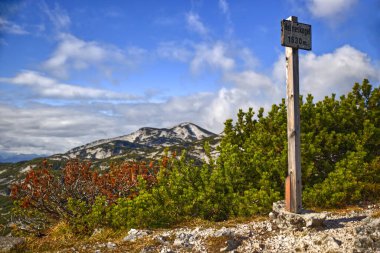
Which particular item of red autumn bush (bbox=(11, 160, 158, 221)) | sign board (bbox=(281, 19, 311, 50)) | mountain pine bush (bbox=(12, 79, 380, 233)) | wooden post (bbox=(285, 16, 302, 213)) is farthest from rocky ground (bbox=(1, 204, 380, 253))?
red autumn bush (bbox=(11, 160, 158, 221))

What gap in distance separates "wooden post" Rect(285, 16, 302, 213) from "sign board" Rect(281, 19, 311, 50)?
156 millimetres

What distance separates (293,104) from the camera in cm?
884

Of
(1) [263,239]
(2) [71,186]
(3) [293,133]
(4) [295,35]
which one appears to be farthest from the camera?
(2) [71,186]

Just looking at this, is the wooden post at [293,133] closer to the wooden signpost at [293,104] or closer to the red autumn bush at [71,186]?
the wooden signpost at [293,104]

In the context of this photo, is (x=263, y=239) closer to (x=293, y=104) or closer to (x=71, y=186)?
(x=293, y=104)

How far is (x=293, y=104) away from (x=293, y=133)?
0.74m

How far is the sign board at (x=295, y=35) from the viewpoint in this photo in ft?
28.8

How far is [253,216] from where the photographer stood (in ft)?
36.7

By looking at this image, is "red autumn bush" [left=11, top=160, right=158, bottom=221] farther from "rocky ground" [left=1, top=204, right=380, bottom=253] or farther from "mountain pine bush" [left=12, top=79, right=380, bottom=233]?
"rocky ground" [left=1, top=204, right=380, bottom=253]

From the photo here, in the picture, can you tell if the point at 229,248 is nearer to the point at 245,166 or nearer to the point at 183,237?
the point at 183,237

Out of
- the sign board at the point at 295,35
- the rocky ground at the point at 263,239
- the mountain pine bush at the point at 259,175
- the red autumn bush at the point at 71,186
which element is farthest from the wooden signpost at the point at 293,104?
the red autumn bush at the point at 71,186

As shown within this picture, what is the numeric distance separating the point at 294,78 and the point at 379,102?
28.1 feet

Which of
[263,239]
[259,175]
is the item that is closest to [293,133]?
[263,239]

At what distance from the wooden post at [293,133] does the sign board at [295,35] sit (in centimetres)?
16
